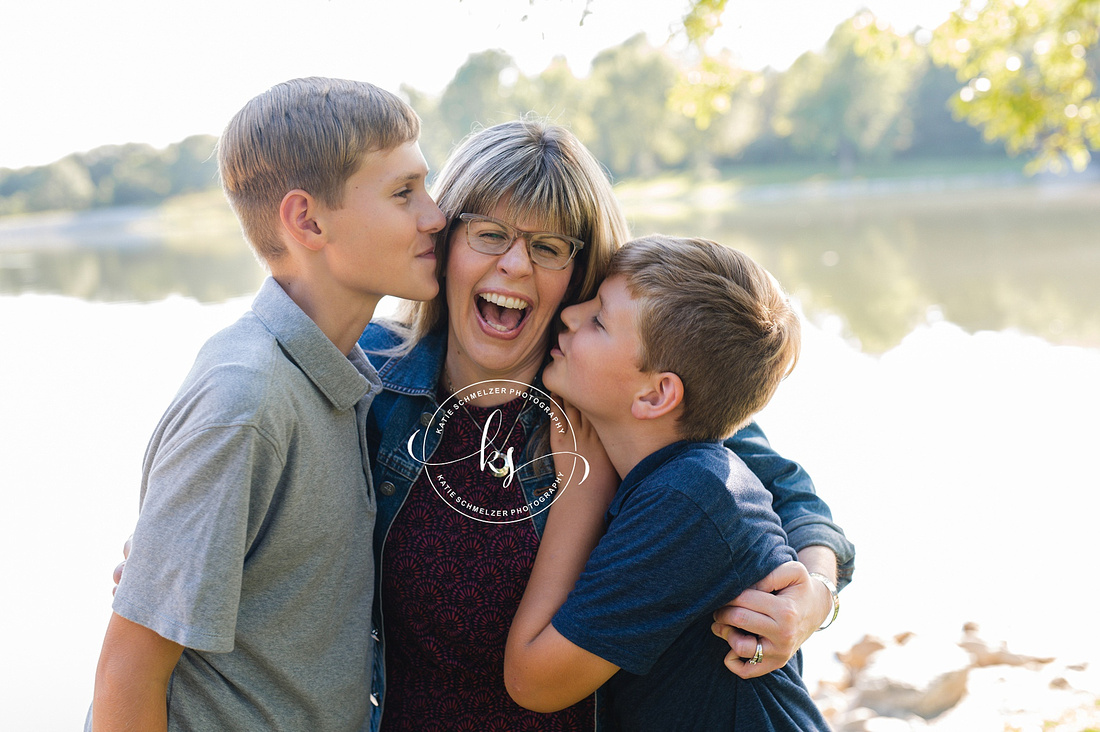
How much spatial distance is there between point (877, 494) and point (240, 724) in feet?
18.9

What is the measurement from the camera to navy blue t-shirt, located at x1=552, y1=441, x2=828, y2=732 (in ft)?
5.28

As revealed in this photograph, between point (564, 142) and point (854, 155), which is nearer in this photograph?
point (564, 142)

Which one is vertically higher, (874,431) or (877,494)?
(874,431)

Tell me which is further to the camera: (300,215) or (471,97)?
(471,97)

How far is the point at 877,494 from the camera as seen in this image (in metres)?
6.54

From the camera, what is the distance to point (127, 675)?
4.87 feet

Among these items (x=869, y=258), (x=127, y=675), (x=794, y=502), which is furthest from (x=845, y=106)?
(x=127, y=675)

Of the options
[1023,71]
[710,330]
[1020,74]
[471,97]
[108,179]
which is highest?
[471,97]

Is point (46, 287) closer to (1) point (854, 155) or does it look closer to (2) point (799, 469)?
(2) point (799, 469)

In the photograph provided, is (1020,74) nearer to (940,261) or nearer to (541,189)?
(541,189)

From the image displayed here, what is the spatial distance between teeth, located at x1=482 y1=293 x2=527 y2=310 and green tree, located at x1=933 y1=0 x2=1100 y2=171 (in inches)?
195

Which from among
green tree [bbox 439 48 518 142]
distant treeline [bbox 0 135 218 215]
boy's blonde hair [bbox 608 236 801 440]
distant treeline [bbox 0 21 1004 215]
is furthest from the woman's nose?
distant treeline [bbox 0 21 1004 215]

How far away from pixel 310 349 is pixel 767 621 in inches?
41.4

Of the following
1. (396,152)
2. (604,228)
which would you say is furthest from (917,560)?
(396,152)
